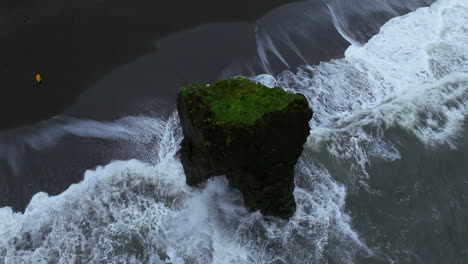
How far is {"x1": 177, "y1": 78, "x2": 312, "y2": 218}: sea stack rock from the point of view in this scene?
27.2 ft

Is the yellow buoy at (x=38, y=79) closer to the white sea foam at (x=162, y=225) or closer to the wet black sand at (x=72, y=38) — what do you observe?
the wet black sand at (x=72, y=38)

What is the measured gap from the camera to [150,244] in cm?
1018

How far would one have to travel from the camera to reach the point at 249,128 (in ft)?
26.8

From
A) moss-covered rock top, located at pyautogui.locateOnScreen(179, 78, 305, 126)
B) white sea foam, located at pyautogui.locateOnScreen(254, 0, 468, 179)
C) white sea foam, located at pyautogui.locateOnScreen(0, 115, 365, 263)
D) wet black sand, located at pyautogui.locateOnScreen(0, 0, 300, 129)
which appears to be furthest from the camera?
white sea foam, located at pyautogui.locateOnScreen(254, 0, 468, 179)

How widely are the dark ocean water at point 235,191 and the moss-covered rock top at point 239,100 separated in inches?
127

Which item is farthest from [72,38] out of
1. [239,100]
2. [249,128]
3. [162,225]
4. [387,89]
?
A: [387,89]

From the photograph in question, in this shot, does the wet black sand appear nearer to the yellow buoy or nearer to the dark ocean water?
the yellow buoy

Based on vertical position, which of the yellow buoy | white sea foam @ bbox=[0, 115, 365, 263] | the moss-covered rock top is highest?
the moss-covered rock top

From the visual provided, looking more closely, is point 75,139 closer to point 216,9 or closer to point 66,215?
point 66,215

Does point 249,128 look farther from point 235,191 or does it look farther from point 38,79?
point 38,79

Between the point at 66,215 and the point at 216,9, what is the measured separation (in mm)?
9182

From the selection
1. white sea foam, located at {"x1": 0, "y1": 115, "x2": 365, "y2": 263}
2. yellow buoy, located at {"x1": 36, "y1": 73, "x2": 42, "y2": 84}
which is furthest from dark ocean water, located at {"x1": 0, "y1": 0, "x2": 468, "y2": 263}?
yellow buoy, located at {"x1": 36, "y1": 73, "x2": 42, "y2": 84}

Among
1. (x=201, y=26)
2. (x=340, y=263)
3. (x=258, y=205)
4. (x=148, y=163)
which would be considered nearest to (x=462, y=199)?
(x=340, y=263)

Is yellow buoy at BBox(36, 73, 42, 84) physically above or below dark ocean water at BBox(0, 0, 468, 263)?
above
